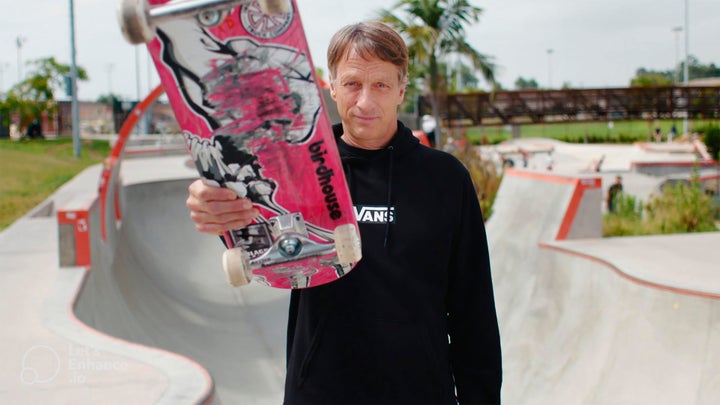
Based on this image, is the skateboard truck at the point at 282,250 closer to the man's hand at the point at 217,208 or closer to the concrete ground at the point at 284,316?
the man's hand at the point at 217,208

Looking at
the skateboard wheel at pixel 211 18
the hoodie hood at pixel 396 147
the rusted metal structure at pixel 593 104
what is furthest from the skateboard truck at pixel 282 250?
the rusted metal structure at pixel 593 104

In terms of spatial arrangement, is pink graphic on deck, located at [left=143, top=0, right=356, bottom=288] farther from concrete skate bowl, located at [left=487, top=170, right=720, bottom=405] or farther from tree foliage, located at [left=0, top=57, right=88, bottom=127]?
tree foliage, located at [left=0, top=57, right=88, bottom=127]

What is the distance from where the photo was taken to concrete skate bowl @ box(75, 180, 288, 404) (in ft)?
23.1

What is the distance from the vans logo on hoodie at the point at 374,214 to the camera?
1.68 metres

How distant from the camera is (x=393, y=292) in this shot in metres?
1.66

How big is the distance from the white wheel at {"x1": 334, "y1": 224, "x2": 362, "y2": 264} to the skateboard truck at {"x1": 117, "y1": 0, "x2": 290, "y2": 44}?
549 mm

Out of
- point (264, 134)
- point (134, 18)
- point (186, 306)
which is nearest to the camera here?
point (134, 18)

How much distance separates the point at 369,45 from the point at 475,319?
2.67 feet

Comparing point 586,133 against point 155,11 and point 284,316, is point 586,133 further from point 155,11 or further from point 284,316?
point 155,11

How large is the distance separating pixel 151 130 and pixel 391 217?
2272 inches

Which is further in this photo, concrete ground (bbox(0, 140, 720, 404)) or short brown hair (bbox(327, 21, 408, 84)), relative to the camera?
concrete ground (bbox(0, 140, 720, 404))

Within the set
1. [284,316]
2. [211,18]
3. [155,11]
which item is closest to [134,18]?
[155,11]

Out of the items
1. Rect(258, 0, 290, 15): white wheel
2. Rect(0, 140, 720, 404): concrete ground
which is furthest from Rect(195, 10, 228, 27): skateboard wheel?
Rect(0, 140, 720, 404): concrete ground

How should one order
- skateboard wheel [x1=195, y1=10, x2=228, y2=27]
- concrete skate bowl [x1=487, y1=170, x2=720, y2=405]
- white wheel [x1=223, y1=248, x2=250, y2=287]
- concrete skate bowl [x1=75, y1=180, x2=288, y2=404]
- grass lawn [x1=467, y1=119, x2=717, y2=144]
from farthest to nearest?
1. grass lawn [x1=467, y1=119, x2=717, y2=144]
2. concrete skate bowl [x1=75, y1=180, x2=288, y2=404]
3. concrete skate bowl [x1=487, y1=170, x2=720, y2=405]
4. white wheel [x1=223, y1=248, x2=250, y2=287]
5. skateboard wheel [x1=195, y1=10, x2=228, y2=27]
